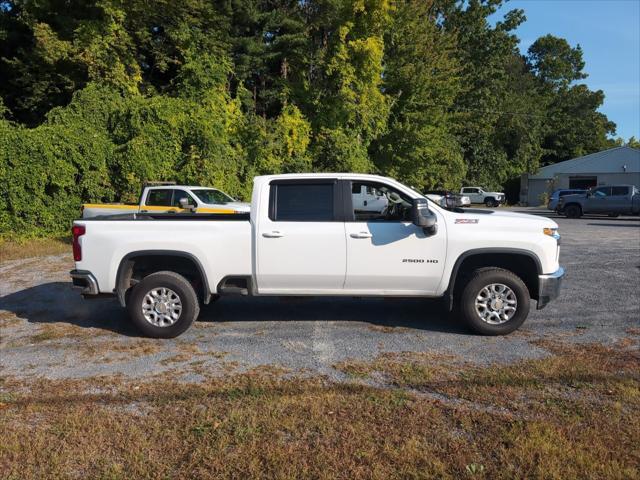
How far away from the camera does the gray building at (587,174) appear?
147ft

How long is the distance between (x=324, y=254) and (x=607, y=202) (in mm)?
24437

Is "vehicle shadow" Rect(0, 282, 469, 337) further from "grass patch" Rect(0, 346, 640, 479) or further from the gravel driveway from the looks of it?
"grass patch" Rect(0, 346, 640, 479)

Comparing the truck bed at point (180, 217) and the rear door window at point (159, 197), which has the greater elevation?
the rear door window at point (159, 197)

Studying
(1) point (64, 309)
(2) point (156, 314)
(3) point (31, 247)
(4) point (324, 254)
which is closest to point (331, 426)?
(4) point (324, 254)

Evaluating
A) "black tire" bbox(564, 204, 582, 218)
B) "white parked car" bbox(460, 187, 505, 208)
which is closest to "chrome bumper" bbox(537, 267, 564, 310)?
"black tire" bbox(564, 204, 582, 218)

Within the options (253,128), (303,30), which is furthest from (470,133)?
(253,128)

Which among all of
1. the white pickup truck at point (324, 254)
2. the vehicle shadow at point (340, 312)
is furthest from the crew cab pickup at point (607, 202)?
the white pickup truck at point (324, 254)

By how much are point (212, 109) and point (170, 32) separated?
14.6 feet

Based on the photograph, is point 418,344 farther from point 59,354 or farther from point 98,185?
point 98,185

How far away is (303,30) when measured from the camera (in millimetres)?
27828

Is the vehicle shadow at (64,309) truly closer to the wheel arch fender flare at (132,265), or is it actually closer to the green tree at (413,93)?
the wheel arch fender flare at (132,265)

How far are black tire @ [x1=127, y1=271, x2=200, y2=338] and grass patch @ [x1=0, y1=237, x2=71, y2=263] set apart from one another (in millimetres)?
8464

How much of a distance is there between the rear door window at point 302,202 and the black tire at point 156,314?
4.29ft

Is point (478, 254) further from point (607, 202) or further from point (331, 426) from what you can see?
point (607, 202)
